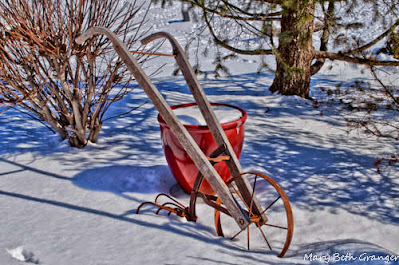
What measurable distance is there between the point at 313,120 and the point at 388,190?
171 centimetres

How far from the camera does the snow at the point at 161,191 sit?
1984 mm

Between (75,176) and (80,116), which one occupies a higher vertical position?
(80,116)

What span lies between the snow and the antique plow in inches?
4.8

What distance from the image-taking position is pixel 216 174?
2.01 meters

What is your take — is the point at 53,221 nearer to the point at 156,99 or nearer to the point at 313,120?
the point at 156,99

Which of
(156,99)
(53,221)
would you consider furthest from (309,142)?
(53,221)

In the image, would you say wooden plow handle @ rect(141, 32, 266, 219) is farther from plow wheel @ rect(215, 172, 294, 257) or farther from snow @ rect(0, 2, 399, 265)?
snow @ rect(0, 2, 399, 265)

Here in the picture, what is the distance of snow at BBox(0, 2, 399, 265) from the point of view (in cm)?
198

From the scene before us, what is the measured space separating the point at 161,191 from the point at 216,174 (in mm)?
959

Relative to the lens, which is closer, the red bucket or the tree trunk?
the red bucket

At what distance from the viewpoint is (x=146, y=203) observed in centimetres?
247

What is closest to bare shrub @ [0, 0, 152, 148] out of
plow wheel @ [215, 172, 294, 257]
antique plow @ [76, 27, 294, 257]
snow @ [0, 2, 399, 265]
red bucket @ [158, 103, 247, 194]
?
snow @ [0, 2, 399, 265]

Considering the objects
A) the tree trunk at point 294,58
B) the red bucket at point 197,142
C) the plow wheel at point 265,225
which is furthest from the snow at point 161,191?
the tree trunk at point 294,58

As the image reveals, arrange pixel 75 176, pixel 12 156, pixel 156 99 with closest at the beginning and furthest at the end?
pixel 156 99 < pixel 75 176 < pixel 12 156
